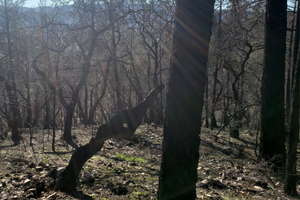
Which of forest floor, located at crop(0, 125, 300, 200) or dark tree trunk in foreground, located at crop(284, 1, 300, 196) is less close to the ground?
dark tree trunk in foreground, located at crop(284, 1, 300, 196)

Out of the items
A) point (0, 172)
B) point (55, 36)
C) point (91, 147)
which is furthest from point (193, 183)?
point (55, 36)

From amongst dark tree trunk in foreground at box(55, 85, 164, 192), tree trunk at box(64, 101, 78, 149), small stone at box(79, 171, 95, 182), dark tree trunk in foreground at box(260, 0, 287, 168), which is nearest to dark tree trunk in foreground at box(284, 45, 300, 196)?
dark tree trunk in foreground at box(260, 0, 287, 168)

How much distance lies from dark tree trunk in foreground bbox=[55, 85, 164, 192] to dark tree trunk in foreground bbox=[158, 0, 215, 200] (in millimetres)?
1358

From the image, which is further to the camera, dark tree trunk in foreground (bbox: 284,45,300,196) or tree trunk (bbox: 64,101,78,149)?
tree trunk (bbox: 64,101,78,149)

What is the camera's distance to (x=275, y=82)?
23.2 ft

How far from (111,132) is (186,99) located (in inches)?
87.3

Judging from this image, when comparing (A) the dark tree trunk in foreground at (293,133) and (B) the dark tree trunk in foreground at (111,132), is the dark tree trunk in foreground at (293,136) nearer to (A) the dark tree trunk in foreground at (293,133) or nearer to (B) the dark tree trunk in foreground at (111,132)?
(A) the dark tree trunk in foreground at (293,133)

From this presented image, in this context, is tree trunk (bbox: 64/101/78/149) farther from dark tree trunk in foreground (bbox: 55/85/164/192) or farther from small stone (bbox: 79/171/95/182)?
dark tree trunk in foreground (bbox: 55/85/164/192)

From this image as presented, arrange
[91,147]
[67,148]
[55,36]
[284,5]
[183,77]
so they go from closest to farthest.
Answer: [183,77], [91,147], [284,5], [67,148], [55,36]

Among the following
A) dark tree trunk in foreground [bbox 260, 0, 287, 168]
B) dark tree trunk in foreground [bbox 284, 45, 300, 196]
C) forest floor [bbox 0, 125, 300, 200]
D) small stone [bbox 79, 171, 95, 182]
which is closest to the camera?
dark tree trunk in foreground [bbox 284, 45, 300, 196]

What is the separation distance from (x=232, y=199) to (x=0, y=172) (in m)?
5.47

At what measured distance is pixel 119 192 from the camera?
5.41 metres

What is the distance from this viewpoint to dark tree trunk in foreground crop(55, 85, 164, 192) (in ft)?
16.4

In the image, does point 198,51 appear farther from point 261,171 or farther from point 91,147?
point 261,171
